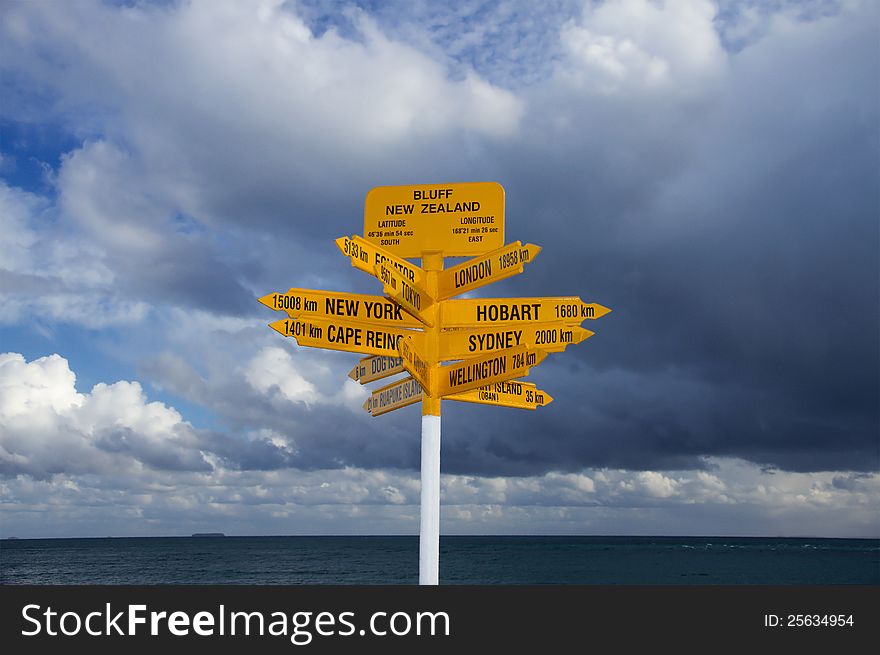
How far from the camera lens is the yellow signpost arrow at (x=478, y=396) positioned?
8.58 metres

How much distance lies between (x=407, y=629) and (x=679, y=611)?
237 cm

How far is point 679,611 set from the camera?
6902mm

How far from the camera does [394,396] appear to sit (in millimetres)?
8938

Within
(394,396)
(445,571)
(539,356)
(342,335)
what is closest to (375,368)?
(394,396)

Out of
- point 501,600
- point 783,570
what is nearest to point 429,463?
point 501,600

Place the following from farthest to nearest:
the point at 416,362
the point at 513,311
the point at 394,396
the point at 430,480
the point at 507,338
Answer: the point at 394,396
the point at 513,311
the point at 507,338
the point at 430,480
the point at 416,362

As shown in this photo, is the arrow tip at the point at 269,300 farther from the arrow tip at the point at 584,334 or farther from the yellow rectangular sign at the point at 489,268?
the arrow tip at the point at 584,334

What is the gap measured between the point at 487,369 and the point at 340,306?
1.68 meters

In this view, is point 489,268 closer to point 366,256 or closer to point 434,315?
point 434,315

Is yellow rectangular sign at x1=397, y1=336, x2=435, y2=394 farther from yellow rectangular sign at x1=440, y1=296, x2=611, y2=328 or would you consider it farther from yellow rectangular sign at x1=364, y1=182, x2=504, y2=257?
yellow rectangular sign at x1=364, y1=182, x2=504, y2=257

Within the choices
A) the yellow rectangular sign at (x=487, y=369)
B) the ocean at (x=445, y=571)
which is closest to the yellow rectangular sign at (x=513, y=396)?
the yellow rectangular sign at (x=487, y=369)

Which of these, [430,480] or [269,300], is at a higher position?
[269,300]

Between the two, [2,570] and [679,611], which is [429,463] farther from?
[2,570]

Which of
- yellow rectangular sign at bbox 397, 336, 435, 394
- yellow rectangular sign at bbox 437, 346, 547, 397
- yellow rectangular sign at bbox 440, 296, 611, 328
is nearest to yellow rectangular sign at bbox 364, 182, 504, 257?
yellow rectangular sign at bbox 440, 296, 611, 328
